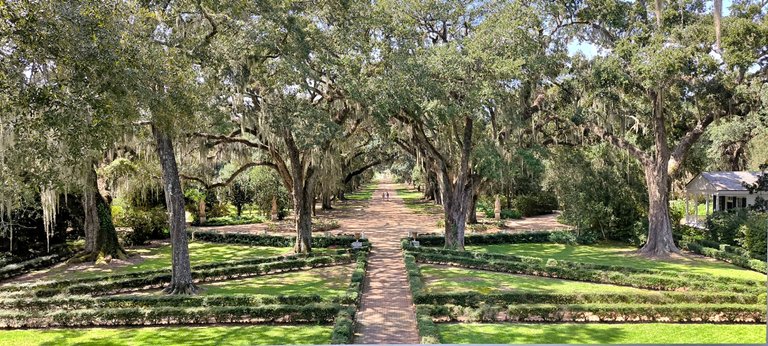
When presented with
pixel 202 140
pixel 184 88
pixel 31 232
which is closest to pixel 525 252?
pixel 202 140

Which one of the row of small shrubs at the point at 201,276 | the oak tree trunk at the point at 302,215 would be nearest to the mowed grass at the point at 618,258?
the oak tree trunk at the point at 302,215

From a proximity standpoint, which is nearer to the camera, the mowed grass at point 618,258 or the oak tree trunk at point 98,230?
the mowed grass at point 618,258

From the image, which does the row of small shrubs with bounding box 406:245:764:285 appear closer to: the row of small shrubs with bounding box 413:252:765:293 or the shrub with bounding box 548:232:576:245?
the row of small shrubs with bounding box 413:252:765:293

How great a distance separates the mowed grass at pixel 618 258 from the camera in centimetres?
1252

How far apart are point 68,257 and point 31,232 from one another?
5.17ft

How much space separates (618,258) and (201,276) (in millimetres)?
11888

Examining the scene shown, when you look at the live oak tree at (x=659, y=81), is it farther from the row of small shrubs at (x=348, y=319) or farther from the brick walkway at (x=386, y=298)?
the row of small shrubs at (x=348, y=319)

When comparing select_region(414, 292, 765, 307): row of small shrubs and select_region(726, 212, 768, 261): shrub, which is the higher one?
select_region(726, 212, 768, 261): shrub

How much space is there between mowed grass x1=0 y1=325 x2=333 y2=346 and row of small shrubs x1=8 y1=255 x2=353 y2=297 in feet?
8.37

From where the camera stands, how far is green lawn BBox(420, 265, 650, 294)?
10.1 m

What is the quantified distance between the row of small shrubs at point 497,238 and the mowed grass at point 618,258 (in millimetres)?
438

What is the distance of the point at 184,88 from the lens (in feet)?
28.2

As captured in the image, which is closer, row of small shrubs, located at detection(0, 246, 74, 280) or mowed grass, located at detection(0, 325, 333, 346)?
mowed grass, located at detection(0, 325, 333, 346)

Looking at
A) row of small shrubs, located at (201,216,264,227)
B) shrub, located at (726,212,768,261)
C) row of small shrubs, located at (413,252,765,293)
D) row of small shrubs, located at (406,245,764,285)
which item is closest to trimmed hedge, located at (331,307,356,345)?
row of small shrubs, located at (413,252,765,293)
